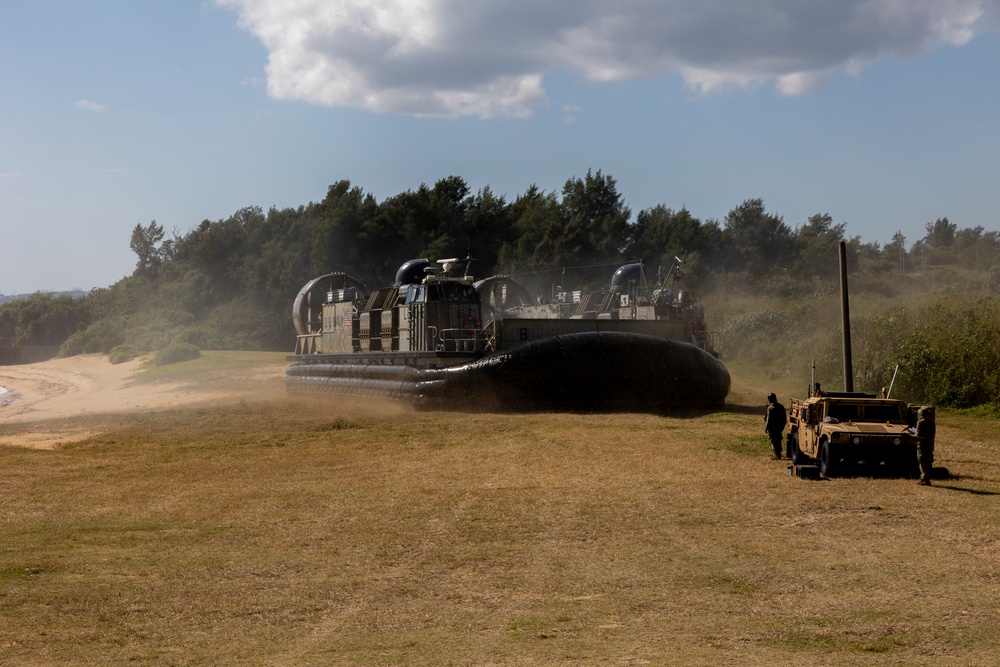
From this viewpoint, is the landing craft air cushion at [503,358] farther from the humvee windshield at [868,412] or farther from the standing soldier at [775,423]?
the humvee windshield at [868,412]

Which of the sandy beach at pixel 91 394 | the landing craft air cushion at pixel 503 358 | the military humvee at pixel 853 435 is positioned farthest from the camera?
the sandy beach at pixel 91 394

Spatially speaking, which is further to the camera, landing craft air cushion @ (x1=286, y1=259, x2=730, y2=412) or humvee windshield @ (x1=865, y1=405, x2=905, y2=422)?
landing craft air cushion @ (x1=286, y1=259, x2=730, y2=412)

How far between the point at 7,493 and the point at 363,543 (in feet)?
18.0

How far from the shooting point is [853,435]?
39.0ft

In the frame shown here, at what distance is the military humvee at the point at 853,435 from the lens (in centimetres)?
1193

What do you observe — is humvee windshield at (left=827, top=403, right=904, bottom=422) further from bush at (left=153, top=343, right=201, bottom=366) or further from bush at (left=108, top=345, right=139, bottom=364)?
bush at (left=108, top=345, right=139, bottom=364)

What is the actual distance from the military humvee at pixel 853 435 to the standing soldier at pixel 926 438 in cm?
43

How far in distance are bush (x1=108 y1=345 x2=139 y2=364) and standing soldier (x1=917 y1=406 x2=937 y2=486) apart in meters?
48.0

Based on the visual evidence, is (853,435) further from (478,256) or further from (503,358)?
(478,256)

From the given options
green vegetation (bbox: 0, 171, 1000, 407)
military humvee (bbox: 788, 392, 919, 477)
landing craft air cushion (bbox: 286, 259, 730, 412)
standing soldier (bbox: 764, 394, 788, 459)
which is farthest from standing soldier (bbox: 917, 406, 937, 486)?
green vegetation (bbox: 0, 171, 1000, 407)

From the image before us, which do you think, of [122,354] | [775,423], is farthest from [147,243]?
[775,423]

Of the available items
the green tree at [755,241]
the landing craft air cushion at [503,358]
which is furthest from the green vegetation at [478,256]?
the landing craft air cushion at [503,358]

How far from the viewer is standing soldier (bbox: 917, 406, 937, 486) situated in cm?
1136

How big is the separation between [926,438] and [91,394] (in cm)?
3428
